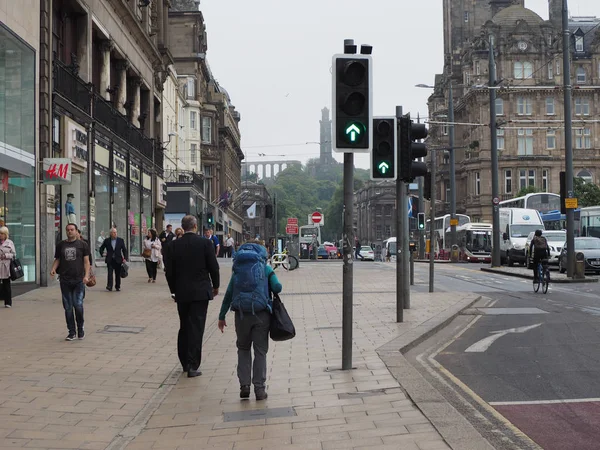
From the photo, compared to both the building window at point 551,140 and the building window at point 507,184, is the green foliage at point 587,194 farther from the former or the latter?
the building window at point 551,140

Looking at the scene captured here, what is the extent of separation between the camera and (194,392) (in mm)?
8883

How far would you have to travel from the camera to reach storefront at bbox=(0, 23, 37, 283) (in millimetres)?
20484

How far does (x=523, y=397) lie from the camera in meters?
8.01

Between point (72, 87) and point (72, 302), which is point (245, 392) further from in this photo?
point (72, 87)

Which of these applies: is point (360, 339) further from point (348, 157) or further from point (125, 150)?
point (125, 150)

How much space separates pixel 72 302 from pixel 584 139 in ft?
284

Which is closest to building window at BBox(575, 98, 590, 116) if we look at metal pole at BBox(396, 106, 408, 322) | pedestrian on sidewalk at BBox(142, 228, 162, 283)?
pedestrian on sidewalk at BBox(142, 228, 162, 283)

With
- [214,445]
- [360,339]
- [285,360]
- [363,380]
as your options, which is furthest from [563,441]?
[360,339]

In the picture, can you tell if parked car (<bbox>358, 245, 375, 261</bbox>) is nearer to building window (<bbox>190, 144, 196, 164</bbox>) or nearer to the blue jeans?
building window (<bbox>190, 144, 196, 164</bbox>)

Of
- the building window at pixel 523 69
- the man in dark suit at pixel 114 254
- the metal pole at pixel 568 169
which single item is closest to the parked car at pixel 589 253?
the metal pole at pixel 568 169

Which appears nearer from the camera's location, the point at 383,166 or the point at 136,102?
the point at 383,166

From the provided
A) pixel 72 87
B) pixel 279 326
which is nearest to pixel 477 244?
pixel 72 87

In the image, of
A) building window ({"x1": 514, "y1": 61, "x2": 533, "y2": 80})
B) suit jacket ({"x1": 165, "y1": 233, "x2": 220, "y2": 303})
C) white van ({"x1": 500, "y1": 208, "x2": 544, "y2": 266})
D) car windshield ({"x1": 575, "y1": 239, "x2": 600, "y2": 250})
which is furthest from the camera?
building window ({"x1": 514, "y1": 61, "x2": 533, "y2": 80})

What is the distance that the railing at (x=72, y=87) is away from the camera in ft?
80.1
